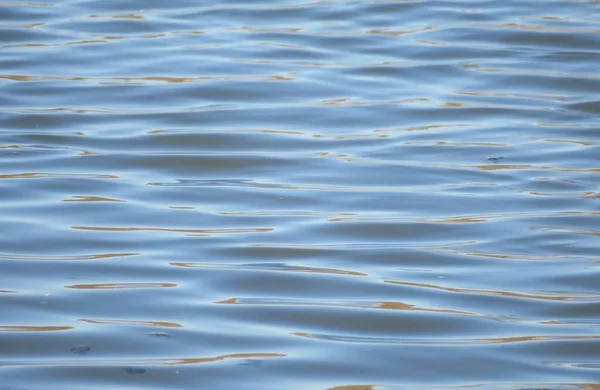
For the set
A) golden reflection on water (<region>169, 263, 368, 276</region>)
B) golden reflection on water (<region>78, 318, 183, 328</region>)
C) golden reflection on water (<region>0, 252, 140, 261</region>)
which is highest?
golden reflection on water (<region>0, 252, 140, 261</region>)

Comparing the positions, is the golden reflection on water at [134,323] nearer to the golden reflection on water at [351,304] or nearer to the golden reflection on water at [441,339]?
the golden reflection on water at [351,304]

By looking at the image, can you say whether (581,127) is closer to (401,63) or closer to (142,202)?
(401,63)

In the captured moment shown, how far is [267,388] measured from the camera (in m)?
2.32

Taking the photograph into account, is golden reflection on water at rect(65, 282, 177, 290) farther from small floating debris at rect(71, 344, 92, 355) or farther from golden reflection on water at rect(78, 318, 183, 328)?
small floating debris at rect(71, 344, 92, 355)

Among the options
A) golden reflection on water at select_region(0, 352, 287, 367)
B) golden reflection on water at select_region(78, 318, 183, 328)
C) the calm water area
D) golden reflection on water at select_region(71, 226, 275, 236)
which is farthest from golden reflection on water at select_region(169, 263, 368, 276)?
golden reflection on water at select_region(0, 352, 287, 367)

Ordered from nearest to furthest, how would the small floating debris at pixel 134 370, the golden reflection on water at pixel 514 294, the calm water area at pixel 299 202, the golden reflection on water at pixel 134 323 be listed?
the small floating debris at pixel 134 370 → the calm water area at pixel 299 202 → the golden reflection on water at pixel 134 323 → the golden reflection on water at pixel 514 294

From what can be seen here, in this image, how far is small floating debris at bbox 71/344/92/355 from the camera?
246 cm

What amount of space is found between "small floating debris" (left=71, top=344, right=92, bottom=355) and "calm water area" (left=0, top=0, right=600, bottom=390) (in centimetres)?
2

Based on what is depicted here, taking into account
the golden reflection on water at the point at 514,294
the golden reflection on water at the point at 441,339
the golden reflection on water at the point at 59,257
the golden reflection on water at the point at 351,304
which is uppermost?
the golden reflection on water at the point at 59,257

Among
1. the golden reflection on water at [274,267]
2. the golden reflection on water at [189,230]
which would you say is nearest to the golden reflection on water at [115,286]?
the golden reflection on water at [274,267]

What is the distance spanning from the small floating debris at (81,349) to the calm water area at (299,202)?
0.02m

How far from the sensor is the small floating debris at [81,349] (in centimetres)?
246

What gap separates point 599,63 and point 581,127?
1.12m

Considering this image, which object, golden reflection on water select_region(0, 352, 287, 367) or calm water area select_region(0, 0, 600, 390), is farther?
calm water area select_region(0, 0, 600, 390)
